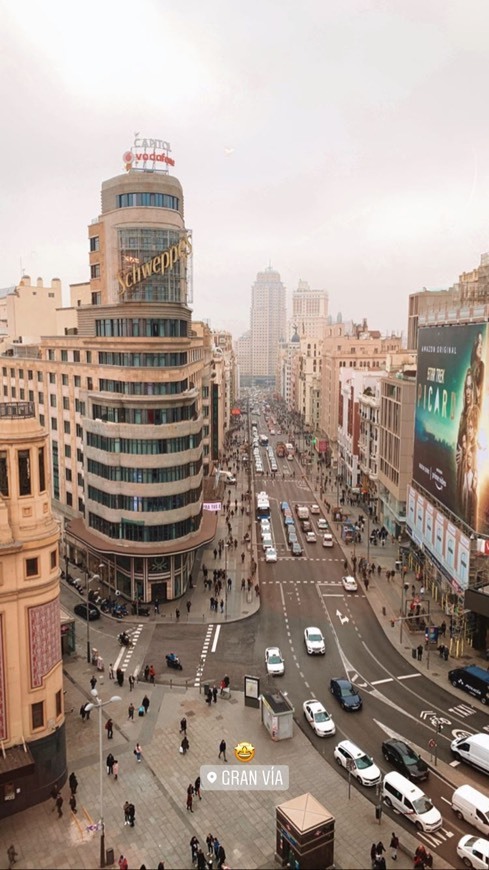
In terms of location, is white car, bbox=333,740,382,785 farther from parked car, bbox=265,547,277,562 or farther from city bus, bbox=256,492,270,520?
city bus, bbox=256,492,270,520

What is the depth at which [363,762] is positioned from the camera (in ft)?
122

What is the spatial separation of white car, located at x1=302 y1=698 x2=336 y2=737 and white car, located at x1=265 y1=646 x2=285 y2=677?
5.60 meters

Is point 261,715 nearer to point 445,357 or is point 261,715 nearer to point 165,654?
point 165,654

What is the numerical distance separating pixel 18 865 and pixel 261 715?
55.9ft

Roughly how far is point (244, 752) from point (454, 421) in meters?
33.6

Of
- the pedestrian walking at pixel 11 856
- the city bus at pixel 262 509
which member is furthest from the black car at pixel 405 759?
the city bus at pixel 262 509

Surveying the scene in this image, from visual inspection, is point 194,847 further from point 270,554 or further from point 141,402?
point 270,554

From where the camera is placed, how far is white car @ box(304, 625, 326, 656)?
52.8 m

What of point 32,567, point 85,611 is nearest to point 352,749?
point 32,567

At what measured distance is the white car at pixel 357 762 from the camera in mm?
36188

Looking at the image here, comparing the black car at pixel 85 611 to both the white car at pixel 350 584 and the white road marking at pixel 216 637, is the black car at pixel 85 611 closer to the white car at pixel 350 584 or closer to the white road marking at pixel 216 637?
the white road marking at pixel 216 637

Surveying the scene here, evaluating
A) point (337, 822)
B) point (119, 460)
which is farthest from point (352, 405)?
point (337, 822)

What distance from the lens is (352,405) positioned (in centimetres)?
12081

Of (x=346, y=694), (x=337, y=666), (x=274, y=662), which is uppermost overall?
(x=346, y=694)
